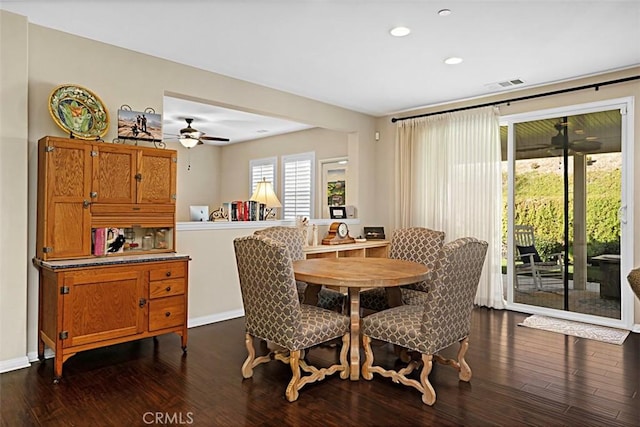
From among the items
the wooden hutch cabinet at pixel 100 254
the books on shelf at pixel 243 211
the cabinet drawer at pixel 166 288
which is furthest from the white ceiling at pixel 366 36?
the cabinet drawer at pixel 166 288

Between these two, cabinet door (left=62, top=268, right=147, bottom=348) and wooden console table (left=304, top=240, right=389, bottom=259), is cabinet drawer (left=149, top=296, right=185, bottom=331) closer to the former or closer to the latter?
cabinet door (left=62, top=268, right=147, bottom=348)

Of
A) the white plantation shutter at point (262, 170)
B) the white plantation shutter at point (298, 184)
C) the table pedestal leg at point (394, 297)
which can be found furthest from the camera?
the white plantation shutter at point (262, 170)

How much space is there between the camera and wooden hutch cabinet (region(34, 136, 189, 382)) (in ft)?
9.94

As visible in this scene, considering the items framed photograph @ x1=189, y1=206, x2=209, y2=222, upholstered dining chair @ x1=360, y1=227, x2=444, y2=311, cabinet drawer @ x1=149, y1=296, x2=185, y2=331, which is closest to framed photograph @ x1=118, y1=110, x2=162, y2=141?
framed photograph @ x1=189, y1=206, x2=209, y2=222

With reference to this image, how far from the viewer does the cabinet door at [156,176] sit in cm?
358

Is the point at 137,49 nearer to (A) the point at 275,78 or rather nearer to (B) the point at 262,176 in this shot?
(A) the point at 275,78

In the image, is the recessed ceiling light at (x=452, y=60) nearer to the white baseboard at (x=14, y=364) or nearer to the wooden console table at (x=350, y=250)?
the wooden console table at (x=350, y=250)

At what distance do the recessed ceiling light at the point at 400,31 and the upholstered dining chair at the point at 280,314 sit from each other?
1.96 meters

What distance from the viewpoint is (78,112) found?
341 cm

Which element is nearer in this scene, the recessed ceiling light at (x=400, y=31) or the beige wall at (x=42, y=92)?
the beige wall at (x=42, y=92)

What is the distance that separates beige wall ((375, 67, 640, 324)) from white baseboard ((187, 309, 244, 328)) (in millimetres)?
2668

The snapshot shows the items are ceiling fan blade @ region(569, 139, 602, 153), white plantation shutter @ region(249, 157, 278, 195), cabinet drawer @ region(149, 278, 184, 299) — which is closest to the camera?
cabinet drawer @ region(149, 278, 184, 299)

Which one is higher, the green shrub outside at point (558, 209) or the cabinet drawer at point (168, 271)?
the green shrub outside at point (558, 209)

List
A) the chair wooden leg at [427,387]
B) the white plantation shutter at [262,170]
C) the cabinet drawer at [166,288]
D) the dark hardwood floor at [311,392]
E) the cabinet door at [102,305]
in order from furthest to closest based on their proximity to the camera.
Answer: the white plantation shutter at [262,170]
the cabinet drawer at [166,288]
the cabinet door at [102,305]
the chair wooden leg at [427,387]
the dark hardwood floor at [311,392]
